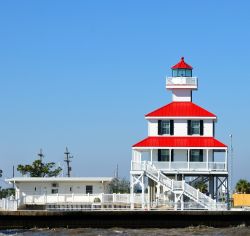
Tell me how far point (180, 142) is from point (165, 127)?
6.65 feet

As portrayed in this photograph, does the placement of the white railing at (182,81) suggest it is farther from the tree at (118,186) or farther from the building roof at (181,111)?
the tree at (118,186)

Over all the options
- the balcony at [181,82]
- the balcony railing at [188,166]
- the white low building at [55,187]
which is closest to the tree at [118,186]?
the white low building at [55,187]

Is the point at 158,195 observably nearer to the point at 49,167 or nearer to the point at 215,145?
the point at 215,145

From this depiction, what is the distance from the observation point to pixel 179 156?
6481 centimetres

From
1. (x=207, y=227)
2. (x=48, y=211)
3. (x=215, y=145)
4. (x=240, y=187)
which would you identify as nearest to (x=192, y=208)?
(x=207, y=227)

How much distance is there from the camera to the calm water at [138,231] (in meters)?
55.4

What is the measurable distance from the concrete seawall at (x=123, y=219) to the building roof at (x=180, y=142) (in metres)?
7.44

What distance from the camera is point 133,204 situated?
61.1 m

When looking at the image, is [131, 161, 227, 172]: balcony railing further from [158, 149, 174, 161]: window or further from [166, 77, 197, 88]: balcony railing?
[166, 77, 197, 88]: balcony railing

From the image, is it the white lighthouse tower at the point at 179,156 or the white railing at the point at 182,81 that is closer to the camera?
the white lighthouse tower at the point at 179,156

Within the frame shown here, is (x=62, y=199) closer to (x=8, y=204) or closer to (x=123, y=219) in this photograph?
(x=8, y=204)

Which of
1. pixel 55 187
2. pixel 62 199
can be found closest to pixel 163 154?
pixel 62 199

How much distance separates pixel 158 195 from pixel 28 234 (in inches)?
490

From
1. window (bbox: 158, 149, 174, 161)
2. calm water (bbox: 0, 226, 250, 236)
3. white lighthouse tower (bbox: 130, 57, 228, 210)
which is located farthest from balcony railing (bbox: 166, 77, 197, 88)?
calm water (bbox: 0, 226, 250, 236)
